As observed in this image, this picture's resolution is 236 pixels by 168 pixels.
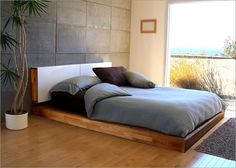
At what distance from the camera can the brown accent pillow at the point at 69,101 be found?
384 centimetres

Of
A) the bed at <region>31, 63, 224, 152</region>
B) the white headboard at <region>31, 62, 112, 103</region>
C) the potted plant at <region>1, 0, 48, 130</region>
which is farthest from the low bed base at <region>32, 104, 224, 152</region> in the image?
the potted plant at <region>1, 0, 48, 130</region>

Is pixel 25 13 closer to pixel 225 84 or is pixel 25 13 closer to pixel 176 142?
pixel 176 142

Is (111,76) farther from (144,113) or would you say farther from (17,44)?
(17,44)

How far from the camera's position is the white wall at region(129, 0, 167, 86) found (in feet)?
19.2

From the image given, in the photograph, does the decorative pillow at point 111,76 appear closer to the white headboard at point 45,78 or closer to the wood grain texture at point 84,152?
the white headboard at point 45,78

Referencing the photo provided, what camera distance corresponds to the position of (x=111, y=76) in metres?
4.61

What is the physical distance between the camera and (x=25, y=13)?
393cm

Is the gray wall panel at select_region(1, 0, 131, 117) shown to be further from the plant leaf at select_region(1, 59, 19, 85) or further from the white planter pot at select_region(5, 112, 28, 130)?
the white planter pot at select_region(5, 112, 28, 130)

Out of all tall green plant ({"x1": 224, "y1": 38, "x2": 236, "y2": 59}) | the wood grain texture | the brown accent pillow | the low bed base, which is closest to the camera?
the wood grain texture

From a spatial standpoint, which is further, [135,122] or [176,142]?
[135,122]

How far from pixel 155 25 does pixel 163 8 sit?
0.39 m

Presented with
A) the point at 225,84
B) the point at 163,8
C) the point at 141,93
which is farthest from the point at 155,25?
the point at 141,93

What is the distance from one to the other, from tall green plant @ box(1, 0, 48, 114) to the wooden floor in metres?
0.56

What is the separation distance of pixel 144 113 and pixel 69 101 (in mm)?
1220
